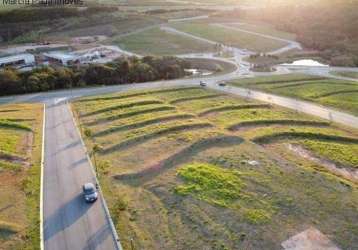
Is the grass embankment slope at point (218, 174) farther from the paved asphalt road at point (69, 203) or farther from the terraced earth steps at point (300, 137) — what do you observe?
the paved asphalt road at point (69, 203)

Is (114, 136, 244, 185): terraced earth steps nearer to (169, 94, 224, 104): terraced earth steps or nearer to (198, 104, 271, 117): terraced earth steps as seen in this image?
(198, 104, 271, 117): terraced earth steps

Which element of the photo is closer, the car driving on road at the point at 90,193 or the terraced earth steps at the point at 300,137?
the car driving on road at the point at 90,193

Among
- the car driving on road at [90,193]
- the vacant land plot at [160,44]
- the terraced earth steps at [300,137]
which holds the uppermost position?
the vacant land plot at [160,44]

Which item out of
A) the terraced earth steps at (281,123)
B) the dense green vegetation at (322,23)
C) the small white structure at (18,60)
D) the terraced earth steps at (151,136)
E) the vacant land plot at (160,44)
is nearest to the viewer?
the terraced earth steps at (151,136)

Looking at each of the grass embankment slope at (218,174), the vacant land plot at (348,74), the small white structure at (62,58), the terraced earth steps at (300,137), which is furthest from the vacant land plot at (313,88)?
the small white structure at (62,58)

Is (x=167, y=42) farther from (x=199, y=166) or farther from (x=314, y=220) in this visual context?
(x=314, y=220)

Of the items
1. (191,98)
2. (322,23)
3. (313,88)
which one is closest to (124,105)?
(191,98)
